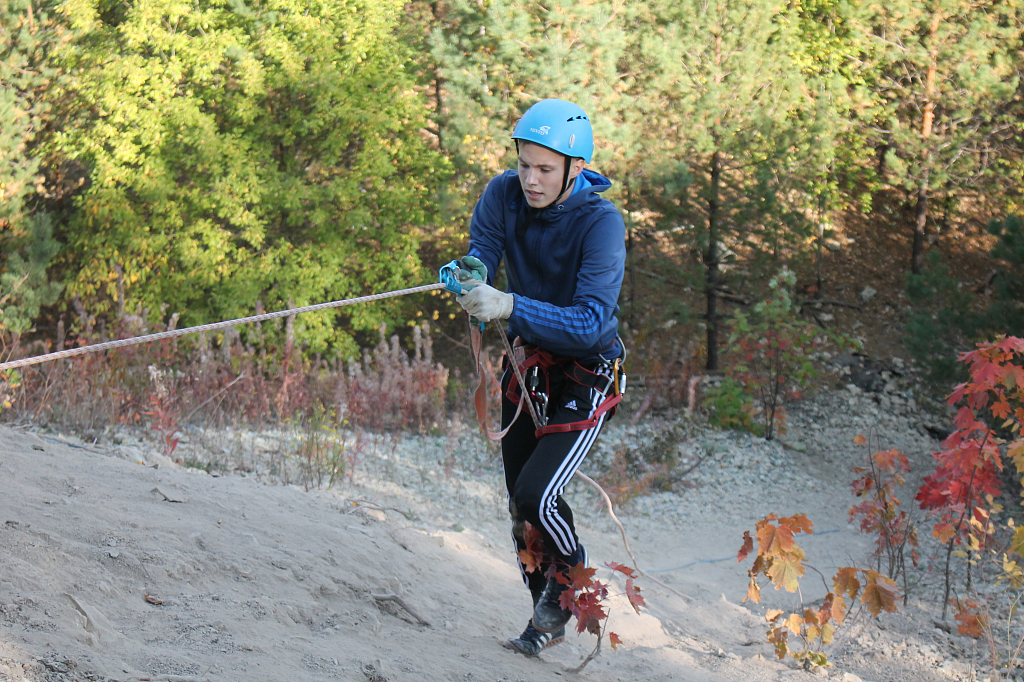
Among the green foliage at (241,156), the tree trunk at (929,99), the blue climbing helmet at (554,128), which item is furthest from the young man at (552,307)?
the tree trunk at (929,99)

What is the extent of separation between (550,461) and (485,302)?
0.64 metres

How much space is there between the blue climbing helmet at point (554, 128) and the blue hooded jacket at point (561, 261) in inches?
7.0

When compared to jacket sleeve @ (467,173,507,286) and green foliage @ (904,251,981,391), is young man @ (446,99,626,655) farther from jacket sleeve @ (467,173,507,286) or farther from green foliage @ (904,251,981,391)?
green foliage @ (904,251,981,391)

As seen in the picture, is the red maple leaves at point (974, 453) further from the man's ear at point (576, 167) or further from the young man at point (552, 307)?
the man's ear at point (576, 167)

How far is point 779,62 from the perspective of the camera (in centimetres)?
962

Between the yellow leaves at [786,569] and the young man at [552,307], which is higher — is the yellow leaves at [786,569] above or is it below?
below

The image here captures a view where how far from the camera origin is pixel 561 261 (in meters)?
2.91

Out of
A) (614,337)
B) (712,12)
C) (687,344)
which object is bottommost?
(687,344)

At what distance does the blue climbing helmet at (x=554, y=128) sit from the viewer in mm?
2781

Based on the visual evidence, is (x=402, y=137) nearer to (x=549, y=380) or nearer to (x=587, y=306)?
(x=549, y=380)

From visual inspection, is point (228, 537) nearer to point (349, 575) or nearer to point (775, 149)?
point (349, 575)

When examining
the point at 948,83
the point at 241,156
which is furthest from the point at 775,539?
the point at 948,83

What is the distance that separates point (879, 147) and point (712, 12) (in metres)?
4.73

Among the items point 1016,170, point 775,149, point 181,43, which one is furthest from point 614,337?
point 1016,170
